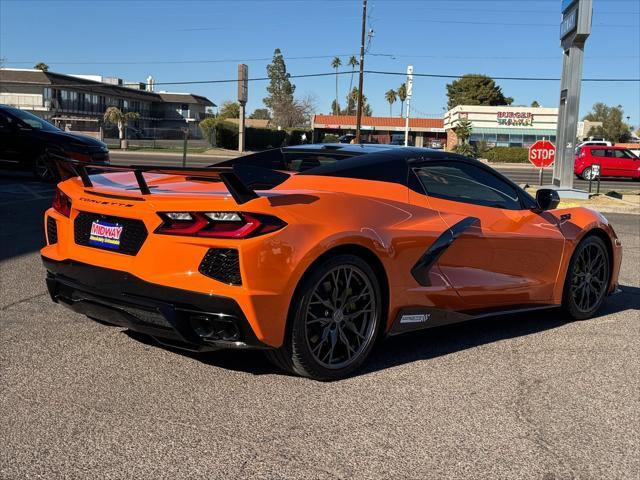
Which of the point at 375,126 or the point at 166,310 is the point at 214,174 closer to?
the point at 166,310

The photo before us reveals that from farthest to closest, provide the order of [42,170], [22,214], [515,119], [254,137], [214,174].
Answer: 1. [254,137]
2. [515,119]
3. [42,170]
4. [22,214]
5. [214,174]

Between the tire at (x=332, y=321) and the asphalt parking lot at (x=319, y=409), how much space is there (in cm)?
14

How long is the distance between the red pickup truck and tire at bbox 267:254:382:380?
97.1ft

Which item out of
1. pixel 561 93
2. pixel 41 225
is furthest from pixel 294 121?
pixel 41 225

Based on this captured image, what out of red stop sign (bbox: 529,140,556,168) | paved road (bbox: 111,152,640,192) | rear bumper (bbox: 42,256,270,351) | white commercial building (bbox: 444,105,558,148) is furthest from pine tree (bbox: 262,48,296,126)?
rear bumper (bbox: 42,256,270,351)

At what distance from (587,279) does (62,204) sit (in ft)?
14.0

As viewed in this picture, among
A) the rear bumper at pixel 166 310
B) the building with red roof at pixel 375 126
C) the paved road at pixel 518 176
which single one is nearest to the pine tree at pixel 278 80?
the building with red roof at pixel 375 126

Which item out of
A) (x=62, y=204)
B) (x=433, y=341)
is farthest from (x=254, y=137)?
(x=62, y=204)

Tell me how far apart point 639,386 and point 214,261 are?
2.74m

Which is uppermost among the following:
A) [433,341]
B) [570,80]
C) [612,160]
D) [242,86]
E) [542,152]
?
[242,86]

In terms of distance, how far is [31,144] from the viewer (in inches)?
577

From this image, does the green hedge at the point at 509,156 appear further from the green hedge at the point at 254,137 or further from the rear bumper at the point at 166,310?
the rear bumper at the point at 166,310

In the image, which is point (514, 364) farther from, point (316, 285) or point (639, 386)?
point (316, 285)

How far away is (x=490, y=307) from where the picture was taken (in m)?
4.82
